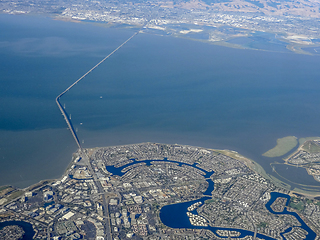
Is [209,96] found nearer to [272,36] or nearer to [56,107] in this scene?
[56,107]

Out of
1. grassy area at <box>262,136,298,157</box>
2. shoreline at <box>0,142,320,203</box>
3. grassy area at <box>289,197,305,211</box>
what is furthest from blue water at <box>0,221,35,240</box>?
grassy area at <box>262,136,298,157</box>

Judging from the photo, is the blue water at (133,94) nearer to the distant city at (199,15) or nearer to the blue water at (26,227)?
the blue water at (26,227)

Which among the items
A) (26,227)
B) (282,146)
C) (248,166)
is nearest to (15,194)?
(26,227)

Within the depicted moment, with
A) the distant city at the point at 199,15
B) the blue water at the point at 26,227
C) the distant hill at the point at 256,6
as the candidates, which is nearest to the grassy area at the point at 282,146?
the blue water at the point at 26,227

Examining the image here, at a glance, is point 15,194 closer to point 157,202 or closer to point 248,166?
point 157,202

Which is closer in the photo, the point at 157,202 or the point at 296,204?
the point at 157,202
